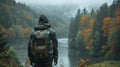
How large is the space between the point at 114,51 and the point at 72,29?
60.9 m

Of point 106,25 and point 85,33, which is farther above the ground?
point 106,25

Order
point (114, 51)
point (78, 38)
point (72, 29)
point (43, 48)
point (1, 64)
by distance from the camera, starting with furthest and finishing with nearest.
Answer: point (72, 29), point (78, 38), point (114, 51), point (1, 64), point (43, 48)

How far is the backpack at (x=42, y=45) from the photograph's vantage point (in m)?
14.8

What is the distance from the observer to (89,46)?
343 feet

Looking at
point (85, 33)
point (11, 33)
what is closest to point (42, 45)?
point (85, 33)

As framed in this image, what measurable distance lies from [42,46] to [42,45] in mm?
41

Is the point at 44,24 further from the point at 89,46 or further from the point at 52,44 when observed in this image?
the point at 89,46

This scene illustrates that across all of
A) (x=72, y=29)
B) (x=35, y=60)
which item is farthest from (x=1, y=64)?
(x=72, y=29)

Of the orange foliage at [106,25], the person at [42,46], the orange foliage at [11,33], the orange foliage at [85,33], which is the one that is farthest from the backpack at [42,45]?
the orange foliage at [11,33]

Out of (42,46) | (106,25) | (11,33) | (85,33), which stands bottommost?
(11,33)

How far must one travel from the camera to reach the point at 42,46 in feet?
48.8

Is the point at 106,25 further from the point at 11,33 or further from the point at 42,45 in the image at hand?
the point at 42,45

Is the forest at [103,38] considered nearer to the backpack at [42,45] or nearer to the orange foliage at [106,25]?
the orange foliage at [106,25]

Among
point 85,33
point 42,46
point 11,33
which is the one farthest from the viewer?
point 11,33
